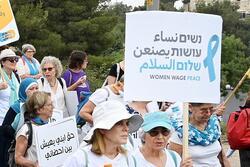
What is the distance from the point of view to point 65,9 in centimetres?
3138

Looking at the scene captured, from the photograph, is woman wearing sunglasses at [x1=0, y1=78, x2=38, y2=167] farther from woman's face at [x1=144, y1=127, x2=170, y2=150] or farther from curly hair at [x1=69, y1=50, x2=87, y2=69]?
curly hair at [x1=69, y1=50, x2=87, y2=69]

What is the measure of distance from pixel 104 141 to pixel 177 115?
168cm

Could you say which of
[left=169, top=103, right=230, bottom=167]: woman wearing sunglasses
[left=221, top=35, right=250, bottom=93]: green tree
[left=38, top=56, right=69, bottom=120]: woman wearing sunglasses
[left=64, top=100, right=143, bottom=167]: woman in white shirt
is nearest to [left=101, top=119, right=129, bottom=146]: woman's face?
[left=64, top=100, right=143, bottom=167]: woman in white shirt

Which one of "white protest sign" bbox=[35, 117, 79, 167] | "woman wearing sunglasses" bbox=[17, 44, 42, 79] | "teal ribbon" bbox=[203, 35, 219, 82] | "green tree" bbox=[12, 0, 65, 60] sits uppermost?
"teal ribbon" bbox=[203, 35, 219, 82]

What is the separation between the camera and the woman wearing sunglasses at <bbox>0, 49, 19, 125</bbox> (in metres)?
8.62

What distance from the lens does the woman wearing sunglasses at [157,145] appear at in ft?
16.8

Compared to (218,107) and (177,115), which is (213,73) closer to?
(177,115)

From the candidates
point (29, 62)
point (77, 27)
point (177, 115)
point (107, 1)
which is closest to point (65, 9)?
point (77, 27)

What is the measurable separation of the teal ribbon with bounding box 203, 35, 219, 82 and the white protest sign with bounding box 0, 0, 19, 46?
409 centimetres

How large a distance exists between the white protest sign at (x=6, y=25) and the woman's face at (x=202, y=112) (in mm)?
3561

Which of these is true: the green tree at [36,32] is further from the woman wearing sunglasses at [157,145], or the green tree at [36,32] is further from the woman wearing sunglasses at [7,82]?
the woman wearing sunglasses at [157,145]

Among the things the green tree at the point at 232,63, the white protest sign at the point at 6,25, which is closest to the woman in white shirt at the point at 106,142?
the white protest sign at the point at 6,25

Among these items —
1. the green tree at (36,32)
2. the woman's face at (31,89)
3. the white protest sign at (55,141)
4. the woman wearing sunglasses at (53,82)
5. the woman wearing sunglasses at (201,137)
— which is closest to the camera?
the woman wearing sunglasses at (201,137)

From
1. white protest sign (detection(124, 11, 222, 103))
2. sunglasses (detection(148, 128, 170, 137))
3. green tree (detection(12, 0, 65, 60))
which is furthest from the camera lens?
green tree (detection(12, 0, 65, 60))
